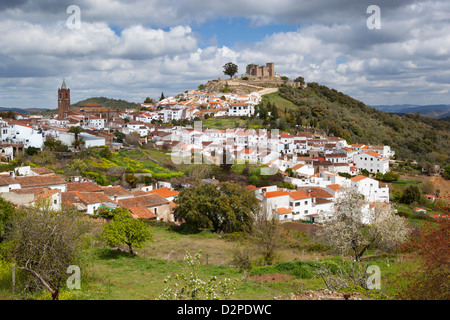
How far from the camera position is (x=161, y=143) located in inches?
2299

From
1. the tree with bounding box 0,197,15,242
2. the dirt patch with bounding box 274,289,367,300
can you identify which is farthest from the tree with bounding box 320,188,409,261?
the tree with bounding box 0,197,15,242

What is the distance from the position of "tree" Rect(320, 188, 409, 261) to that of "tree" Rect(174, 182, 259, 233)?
6.36m

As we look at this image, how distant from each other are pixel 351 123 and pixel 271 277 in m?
78.2

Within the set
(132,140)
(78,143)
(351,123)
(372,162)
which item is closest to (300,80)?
(351,123)

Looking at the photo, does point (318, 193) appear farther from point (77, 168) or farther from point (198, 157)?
point (77, 168)

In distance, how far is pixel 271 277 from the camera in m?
12.9

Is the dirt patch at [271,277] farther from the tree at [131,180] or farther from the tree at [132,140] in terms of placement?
the tree at [132,140]

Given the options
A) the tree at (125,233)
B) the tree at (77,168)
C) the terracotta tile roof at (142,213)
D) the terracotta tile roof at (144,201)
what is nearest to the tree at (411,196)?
the terracotta tile roof at (144,201)

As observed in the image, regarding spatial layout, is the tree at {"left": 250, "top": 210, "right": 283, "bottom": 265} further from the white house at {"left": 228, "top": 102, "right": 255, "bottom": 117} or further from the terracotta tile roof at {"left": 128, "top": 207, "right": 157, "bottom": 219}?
the white house at {"left": 228, "top": 102, "right": 255, "bottom": 117}

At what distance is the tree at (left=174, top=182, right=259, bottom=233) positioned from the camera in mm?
22547

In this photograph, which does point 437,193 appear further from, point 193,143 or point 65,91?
point 65,91
